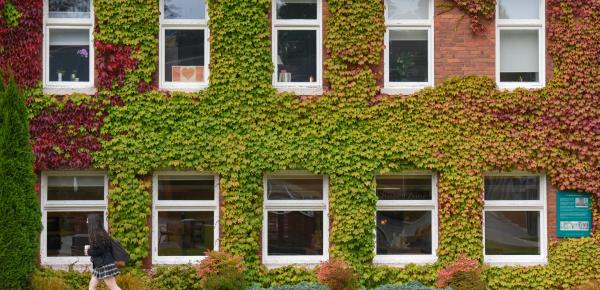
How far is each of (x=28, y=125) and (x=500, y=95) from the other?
298 inches

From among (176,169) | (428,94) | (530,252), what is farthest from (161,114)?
(530,252)

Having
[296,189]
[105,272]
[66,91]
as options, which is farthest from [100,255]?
[296,189]

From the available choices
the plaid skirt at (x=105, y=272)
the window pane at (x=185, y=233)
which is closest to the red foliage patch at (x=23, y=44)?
the window pane at (x=185, y=233)

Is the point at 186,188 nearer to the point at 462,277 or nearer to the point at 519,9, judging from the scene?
the point at 462,277

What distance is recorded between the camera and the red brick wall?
14867mm

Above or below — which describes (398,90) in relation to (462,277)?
above

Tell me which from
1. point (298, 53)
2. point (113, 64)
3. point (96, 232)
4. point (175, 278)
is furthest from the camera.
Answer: point (298, 53)

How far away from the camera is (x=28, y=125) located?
13844 millimetres

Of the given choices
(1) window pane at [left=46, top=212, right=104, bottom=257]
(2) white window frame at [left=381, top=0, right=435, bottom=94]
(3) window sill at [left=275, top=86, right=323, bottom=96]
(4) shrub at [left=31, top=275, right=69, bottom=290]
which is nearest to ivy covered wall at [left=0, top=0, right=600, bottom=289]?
(3) window sill at [left=275, top=86, right=323, bottom=96]

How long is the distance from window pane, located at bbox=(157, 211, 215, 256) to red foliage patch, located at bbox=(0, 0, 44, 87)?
3104mm

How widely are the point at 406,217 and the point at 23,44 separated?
6.87 metres

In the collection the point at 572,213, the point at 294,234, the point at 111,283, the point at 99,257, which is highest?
the point at 572,213

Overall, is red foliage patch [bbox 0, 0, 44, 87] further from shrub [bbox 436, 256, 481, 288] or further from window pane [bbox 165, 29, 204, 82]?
shrub [bbox 436, 256, 481, 288]

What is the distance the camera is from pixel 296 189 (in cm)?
1488
